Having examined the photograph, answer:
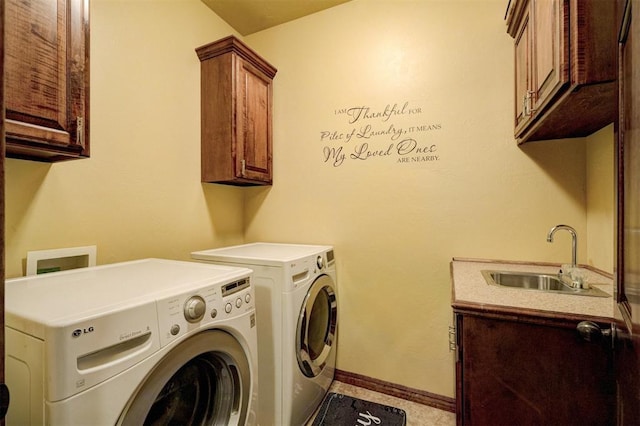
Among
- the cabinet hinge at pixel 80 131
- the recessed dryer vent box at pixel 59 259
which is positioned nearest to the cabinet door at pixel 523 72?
the cabinet hinge at pixel 80 131

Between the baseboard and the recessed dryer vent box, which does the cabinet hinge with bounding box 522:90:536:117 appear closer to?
the baseboard

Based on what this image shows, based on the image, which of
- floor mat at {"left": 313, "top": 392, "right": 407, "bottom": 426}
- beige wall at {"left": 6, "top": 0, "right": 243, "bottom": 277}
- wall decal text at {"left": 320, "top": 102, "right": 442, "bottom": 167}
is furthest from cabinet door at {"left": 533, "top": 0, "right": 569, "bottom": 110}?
beige wall at {"left": 6, "top": 0, "right": 243, "bottom": 277}

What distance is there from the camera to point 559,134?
1.47m

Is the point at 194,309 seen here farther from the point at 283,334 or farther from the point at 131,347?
the point at 283,334

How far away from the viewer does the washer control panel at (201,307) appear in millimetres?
804

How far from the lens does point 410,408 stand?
5.82 ft

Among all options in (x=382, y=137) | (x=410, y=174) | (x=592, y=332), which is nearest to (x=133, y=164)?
(x=382, y=137)

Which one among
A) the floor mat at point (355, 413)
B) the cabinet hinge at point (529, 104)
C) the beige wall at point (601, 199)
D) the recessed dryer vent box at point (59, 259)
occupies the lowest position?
the floor mat at point (355, 413)

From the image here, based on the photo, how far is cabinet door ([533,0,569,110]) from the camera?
91 cm

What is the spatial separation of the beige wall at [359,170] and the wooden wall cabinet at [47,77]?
372mm

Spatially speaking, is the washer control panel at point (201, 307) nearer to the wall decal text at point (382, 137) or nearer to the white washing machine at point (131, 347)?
the white washing machine at point (131, 347)

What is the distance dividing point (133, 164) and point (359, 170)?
1446 millimetres

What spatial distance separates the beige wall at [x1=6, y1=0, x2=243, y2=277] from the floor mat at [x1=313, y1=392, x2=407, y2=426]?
1376 millimetres

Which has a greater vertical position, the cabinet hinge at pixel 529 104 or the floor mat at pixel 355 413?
the cabinet hinge at pixel 529 104
